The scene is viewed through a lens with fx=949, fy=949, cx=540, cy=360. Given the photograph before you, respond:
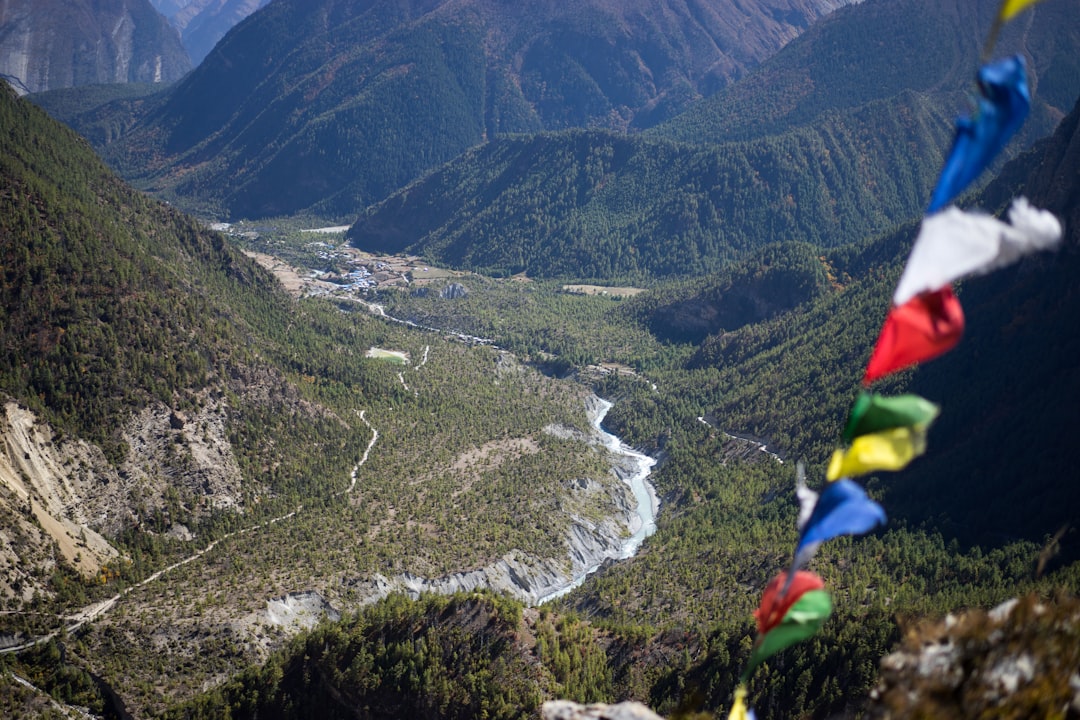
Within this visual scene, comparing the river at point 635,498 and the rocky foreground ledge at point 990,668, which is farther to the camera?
the river at point 635,498

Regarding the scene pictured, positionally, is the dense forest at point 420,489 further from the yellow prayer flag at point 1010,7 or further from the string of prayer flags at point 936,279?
the yellow prayer flag at point 1010,7

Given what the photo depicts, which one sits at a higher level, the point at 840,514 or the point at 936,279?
the point at 936,279

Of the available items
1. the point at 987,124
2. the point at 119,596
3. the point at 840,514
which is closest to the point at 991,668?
the point at 840,514

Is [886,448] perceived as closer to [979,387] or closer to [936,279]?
[936,279]

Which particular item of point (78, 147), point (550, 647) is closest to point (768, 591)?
point (550, 647)

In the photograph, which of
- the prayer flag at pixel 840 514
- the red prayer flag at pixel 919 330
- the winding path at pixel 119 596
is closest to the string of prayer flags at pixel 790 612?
the prayer flag at pixel 840 514

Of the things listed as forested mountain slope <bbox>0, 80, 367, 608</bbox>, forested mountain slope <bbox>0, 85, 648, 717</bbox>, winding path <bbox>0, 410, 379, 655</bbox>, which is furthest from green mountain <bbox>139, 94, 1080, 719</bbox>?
forested mountain slope <bbox>0, 80, 367, 608</bbox>

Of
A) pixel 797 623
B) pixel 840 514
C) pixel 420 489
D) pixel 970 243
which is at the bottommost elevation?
pixel 420 489
